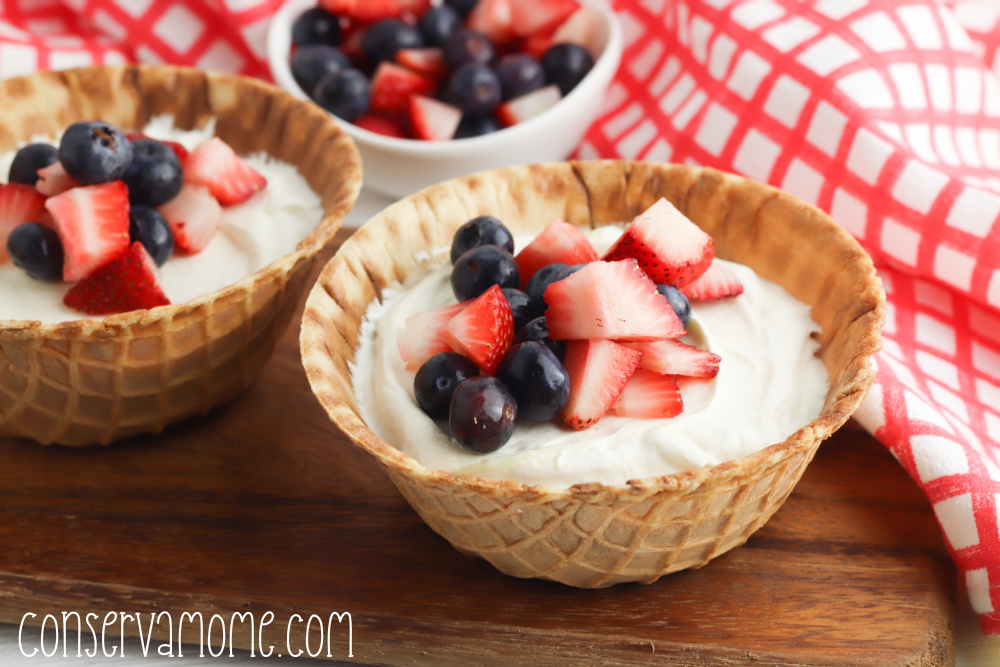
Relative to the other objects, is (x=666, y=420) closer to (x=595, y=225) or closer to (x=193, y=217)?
(x=595, y=225)

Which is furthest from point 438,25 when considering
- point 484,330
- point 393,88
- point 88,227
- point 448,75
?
point 484,330

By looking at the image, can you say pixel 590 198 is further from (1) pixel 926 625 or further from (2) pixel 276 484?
(1) pixel 926 625

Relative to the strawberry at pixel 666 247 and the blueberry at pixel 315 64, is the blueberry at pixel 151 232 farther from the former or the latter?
the blueberry at pixel 315 64

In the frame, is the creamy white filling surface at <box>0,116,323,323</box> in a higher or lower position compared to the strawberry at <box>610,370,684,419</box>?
lower

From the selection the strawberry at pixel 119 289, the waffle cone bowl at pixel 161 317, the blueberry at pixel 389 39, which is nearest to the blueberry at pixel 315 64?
the blueberry at pixel 389 39

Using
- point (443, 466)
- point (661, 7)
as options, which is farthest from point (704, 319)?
point (661, 7)

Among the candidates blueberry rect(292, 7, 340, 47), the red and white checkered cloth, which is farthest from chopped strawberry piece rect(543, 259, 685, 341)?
blueberry rect(292, 7, 340, 47)

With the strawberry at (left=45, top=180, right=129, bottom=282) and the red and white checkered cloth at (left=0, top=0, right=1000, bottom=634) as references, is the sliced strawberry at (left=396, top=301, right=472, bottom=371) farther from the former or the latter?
the red and white checkered cloth at (left=0, top=0, right=1000, bottom=634)
